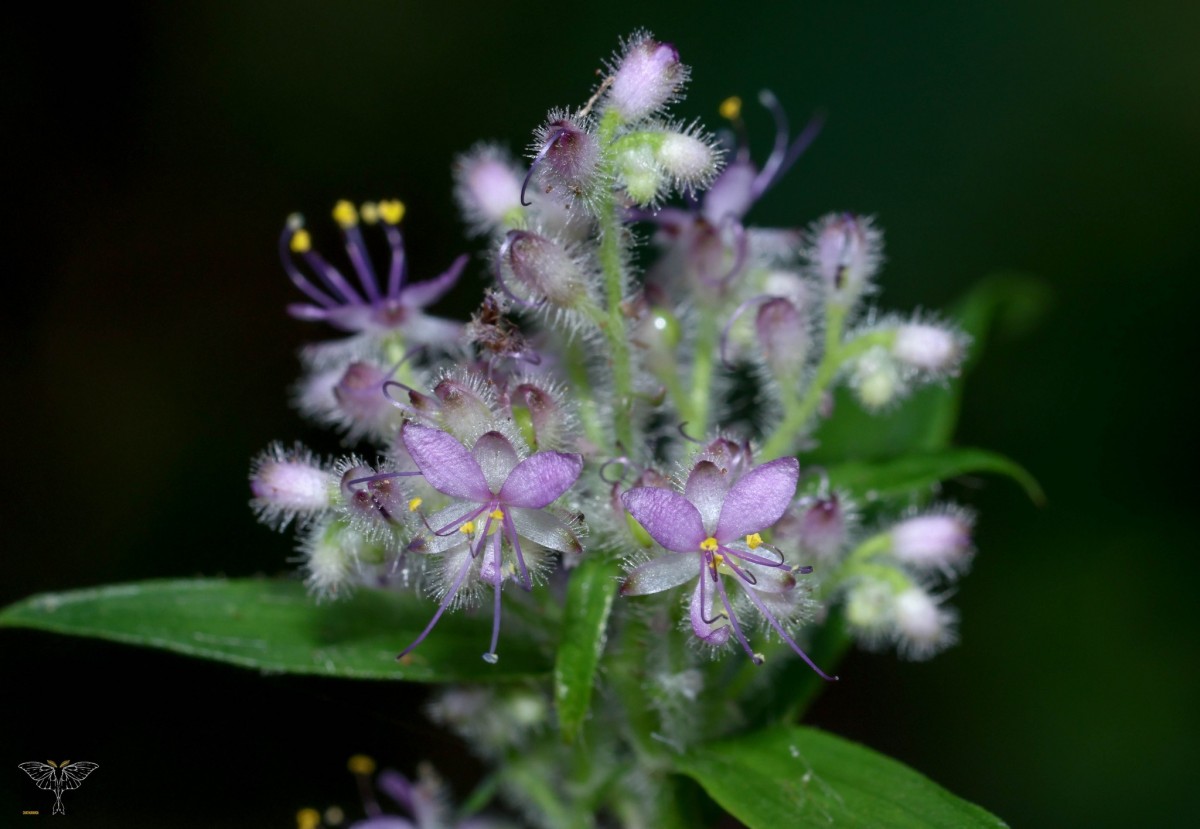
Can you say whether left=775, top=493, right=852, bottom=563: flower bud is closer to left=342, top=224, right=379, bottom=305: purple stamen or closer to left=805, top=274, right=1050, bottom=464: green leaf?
left=805, top=274, right=1050, bottom=464: green leaf

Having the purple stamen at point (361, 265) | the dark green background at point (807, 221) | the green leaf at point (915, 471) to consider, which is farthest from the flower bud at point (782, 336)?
the dark green background at point (807, 221)

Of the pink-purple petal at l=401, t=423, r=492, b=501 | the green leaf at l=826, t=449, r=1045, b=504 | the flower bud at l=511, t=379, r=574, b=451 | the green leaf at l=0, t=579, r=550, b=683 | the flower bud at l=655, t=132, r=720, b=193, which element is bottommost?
the green leaf at l=0, t=579, r=550, b=683

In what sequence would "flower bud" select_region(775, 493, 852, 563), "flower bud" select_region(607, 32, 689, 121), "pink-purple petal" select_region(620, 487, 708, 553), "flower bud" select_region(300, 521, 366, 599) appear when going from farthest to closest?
"flower bud" select_region(775, 493, 852, 563)
"flower bud" select_region(300, 521, 366, 599)
"flower bud" select_region(607, 32, 689, 121)
"pink-purple petal" select_region(620, 487, 708, 553)

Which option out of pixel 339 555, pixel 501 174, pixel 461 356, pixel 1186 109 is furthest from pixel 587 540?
pixel 1186 109

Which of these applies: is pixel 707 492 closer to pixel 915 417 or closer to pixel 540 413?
pixel 540 413

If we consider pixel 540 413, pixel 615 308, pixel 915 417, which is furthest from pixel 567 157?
pixel 915 417

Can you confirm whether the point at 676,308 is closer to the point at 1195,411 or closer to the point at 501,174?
the point at 501,174

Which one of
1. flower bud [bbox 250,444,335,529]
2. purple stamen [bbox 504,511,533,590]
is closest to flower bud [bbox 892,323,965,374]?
purple stamen [bbox 504,511,533,590]
